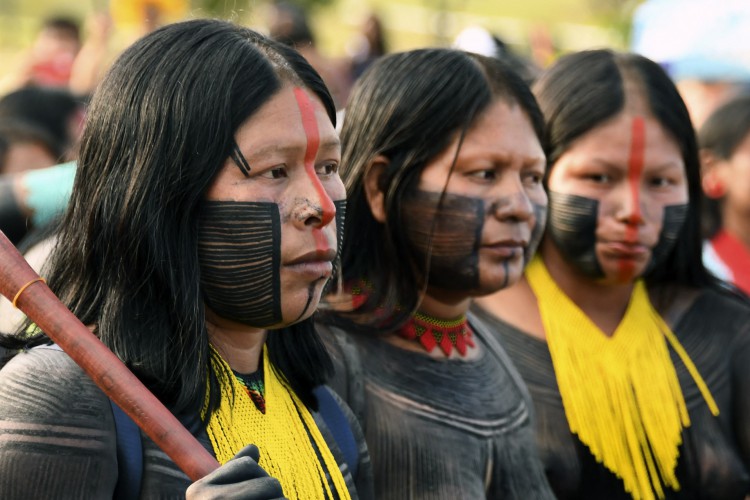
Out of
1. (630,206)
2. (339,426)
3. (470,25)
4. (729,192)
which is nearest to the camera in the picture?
(339,426)

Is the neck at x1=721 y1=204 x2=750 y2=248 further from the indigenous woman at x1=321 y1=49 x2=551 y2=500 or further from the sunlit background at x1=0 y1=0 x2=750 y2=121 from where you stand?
the indigenous woman at x1=321 y1=49 x2=551 y2=500

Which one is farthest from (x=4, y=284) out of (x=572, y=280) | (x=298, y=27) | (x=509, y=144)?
(x=298, y=27)

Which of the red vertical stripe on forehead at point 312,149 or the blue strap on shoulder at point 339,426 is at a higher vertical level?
the red vertical stripe on forehead at point 312,149

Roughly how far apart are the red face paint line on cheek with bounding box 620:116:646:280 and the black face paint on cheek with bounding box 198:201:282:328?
1.54 m

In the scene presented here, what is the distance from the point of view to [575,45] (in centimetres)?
2203

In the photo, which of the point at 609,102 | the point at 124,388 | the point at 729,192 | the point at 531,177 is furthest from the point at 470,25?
the point at 124,388

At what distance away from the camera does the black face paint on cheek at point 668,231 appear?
138 inches

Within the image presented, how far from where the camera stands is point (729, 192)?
505cm

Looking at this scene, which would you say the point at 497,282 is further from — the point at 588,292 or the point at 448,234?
Answer: the point at 588,292

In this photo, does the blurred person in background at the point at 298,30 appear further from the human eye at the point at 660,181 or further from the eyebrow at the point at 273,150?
the eyebrow at the point at 273,150

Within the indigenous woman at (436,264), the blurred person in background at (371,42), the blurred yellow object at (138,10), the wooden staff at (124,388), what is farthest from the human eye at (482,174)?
the blurred person in background at (371,42)

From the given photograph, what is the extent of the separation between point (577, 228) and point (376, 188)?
2.50ft

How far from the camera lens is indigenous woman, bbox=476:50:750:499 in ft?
11.2

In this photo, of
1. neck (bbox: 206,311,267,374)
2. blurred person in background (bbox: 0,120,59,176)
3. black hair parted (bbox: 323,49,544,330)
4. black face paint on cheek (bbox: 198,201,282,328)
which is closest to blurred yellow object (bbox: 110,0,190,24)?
blurred person in background (bbox: 0,120,59,176)
